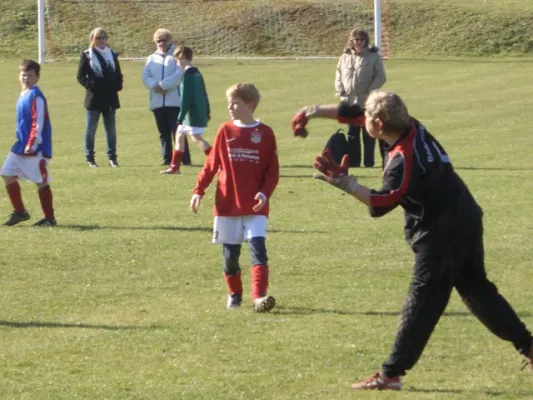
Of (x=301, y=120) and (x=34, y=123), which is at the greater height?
(x=301, y=120)

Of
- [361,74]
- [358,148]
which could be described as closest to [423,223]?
[361,74]

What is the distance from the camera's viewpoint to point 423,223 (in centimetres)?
673

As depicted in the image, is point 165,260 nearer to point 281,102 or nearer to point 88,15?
point 281,102

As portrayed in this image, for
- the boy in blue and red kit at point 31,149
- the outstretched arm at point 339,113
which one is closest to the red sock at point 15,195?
the boy in blue and red kit at point 31,149

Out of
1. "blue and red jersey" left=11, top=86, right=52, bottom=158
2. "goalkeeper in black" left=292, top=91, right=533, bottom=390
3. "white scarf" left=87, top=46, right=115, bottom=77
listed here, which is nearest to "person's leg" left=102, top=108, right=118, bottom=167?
"white scarf" left=87, top=46, right=115, bottom=77

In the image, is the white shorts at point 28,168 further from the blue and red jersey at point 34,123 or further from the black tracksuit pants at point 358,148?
the black tracksuit pants at point 358,148

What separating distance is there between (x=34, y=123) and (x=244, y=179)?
4.41m

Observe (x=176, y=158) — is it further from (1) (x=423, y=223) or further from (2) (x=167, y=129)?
(1) (x=423, y=223)

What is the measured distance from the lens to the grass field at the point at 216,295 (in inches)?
290

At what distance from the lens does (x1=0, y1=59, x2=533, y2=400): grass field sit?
24.1 ft

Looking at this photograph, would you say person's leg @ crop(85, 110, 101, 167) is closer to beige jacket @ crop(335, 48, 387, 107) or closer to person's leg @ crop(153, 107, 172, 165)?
person's leg @ crop(153, 107, 172, 165)

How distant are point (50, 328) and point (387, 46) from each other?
33.7 meters

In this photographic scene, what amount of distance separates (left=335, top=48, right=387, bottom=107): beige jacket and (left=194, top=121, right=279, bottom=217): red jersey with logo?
8.37 metres

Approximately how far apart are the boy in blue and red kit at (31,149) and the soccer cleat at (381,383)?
6515 millimetres
